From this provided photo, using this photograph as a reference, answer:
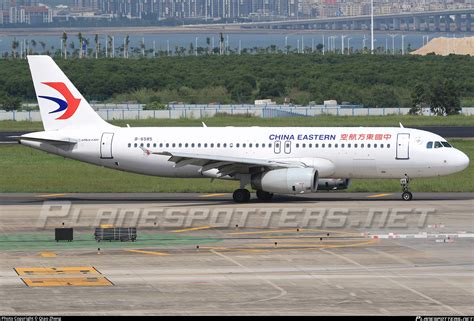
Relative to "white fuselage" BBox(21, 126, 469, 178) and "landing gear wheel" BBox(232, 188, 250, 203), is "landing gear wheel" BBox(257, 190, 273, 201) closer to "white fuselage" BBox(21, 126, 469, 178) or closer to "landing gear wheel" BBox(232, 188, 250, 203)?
"landing gear wheel" BBox(232, 188, 250, 203)

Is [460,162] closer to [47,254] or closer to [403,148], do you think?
[403,148]

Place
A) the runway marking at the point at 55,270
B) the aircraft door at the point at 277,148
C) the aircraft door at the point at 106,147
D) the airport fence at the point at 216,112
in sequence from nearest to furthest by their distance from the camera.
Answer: the runway marking at the point at 55,270, the aircraft door at the point at 277,148, the aircraft door at the point at 106,147, the airport fence at the point at 216,112

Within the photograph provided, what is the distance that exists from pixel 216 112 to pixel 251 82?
151 ft

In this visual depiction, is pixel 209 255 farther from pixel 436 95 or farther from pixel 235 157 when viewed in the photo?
pixel 436 95

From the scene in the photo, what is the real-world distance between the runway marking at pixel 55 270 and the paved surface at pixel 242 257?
1.6 inches

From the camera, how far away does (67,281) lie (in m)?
34.8

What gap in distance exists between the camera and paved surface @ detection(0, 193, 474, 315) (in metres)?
31.5

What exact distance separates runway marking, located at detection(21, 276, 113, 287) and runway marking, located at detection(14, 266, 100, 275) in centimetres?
113

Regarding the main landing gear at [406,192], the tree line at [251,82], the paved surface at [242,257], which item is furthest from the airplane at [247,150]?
the tree line at [251,82]

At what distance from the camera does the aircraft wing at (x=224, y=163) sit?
184 ft

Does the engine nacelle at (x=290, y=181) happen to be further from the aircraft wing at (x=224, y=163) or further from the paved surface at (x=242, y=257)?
the paved surface at (x=242, y=257)

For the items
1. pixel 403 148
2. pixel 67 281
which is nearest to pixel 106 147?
pixel 403 148

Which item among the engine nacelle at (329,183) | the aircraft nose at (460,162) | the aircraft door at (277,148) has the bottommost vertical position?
the engine nacelle at (329,183)

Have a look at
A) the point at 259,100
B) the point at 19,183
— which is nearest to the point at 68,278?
the point at 19,183
